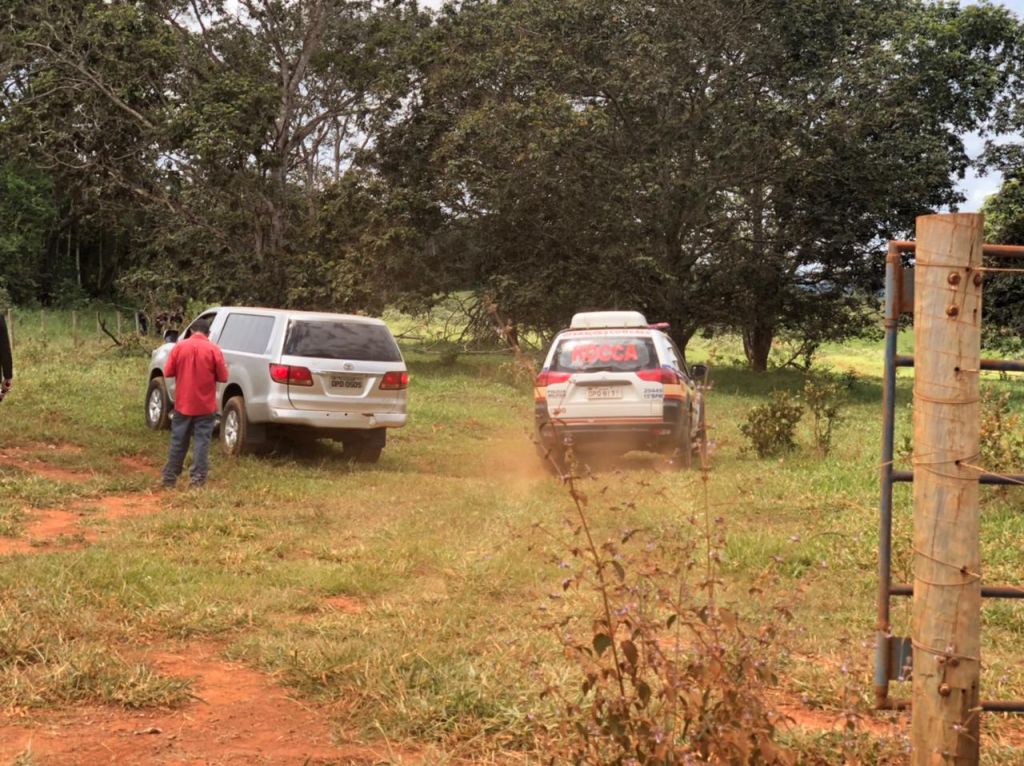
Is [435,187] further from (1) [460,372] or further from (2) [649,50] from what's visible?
(2) [649,50]

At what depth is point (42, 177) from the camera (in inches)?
1644

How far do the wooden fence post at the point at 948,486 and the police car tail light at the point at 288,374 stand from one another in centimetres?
935

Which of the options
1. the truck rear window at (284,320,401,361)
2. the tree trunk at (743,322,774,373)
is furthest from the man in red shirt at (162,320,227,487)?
the tree trunk at (743,322,774,373)

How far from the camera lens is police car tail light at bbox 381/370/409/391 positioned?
12.4 metres

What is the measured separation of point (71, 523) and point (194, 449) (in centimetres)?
194

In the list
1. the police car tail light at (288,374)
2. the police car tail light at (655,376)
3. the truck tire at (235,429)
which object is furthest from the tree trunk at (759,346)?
the police car tail light at (288,374)

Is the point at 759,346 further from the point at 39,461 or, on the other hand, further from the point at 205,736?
the point at 205,736

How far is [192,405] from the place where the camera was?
10547 millimetres

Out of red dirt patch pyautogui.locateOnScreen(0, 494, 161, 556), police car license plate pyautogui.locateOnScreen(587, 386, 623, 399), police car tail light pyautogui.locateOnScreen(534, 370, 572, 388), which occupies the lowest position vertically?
red dirt patch pyautogui.locateOnScreen(0, 494, 161, 556)

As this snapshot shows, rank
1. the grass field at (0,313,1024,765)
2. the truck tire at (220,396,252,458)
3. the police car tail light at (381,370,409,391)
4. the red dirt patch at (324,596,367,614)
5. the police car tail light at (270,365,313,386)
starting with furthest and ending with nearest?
the police car tail light at (381,370,409,391) < the truck tire at (220,396,252,458) < the police car tail light at (270,365,313,386) < the red dirt patch at (324,596,367,614) < the grass field at (0,313,1024,765)

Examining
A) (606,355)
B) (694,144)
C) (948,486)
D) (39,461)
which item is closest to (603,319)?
(606,355)

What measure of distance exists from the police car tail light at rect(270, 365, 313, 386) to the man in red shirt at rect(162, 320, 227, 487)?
1208mm

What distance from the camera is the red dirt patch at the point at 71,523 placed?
7.65 meters

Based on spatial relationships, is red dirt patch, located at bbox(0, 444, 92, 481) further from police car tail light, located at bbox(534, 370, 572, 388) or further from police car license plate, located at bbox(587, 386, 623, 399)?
police car license plate, located at bbox(587, 386, 623, 399)
